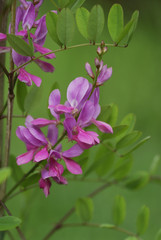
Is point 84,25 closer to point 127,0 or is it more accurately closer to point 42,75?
point 42,75

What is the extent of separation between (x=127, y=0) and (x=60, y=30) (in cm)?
149

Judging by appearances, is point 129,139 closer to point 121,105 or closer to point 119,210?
point 119,210

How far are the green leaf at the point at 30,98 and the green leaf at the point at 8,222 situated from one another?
0.14 m

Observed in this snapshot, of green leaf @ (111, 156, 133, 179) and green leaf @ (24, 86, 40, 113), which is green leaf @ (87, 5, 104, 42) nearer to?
green leaf @ (24, 86, 40, 113)

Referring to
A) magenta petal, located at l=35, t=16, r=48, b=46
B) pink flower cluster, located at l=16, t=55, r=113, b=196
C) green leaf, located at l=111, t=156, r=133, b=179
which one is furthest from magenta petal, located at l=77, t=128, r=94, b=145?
green leaf, located at l=111, t=156, r=133, b=179

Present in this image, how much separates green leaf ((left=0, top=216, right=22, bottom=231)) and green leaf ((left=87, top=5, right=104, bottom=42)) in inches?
6.6

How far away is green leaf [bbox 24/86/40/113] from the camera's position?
45 centimetres

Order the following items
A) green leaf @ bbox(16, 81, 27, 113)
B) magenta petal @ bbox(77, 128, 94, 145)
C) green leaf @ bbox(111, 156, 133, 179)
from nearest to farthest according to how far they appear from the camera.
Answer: magenta petal @ bbox(77, 128, 94, 145) < green leaf @ bbox(16, 81, 27, 113) < green leaf @ bbox(111, 156, 133, 179)

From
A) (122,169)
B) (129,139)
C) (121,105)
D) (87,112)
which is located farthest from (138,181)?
(121,105)

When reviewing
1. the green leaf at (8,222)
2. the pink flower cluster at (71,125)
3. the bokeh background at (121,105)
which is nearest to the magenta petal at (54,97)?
the pink flower cluster at (71,125)

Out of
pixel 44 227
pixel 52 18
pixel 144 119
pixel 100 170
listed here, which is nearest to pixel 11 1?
pixel 52 18

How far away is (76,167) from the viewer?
14.6 inches

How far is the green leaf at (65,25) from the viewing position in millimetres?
351

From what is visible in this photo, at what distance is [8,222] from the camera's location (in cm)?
35
